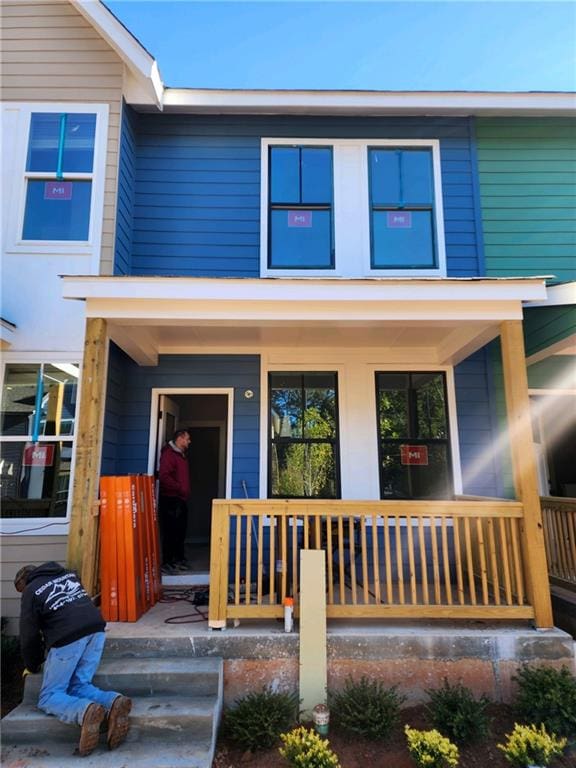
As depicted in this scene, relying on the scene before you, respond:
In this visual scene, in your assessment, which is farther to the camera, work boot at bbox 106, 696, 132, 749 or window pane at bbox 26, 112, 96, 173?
window pane at bbox 26, 112, 96, 173

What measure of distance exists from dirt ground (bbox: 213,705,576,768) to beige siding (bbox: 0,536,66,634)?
92.8 inches

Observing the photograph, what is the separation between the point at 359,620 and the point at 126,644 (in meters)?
1.77

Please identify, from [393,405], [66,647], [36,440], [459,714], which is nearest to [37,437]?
[36,440]

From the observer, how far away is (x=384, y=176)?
5.57 meters

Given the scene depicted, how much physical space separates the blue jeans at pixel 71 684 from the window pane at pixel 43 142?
4.69 m

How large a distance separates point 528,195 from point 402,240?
67.1 inches

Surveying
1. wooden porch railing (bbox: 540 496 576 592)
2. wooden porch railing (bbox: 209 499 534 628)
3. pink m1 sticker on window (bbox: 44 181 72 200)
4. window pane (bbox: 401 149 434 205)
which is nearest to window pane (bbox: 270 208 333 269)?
window pane (bbox: 401 149 434 205)

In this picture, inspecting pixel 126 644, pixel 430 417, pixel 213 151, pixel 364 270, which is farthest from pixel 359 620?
pixel 213 151

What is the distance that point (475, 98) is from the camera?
5.48 metres

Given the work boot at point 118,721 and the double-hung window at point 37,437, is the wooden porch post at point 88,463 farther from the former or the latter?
the work boot at point 118,721

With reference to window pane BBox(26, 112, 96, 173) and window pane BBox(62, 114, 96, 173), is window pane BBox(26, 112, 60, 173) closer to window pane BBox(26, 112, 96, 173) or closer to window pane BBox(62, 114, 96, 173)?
window pane BBox(26, 112, 96, 173)

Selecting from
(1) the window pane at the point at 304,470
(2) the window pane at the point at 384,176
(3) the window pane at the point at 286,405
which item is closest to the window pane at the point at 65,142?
(3) the window pane at the point at 286,405

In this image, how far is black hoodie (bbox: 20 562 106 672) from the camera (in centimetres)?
278

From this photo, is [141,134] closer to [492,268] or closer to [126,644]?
[492,268]
